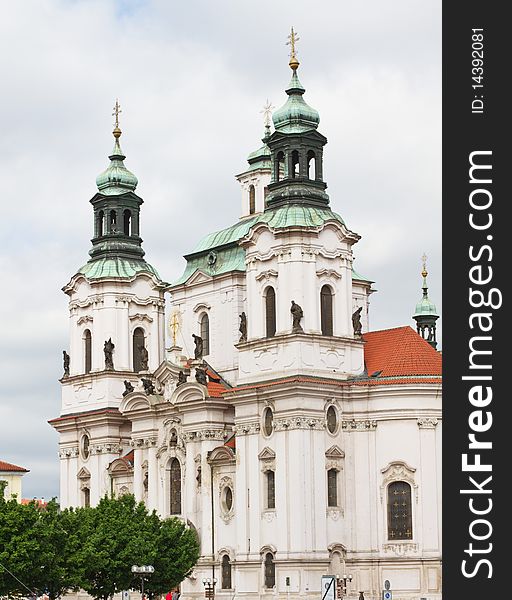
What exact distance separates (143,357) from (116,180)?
37.5 feet

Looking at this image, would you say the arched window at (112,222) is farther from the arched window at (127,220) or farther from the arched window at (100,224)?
the arched window at (100,224)

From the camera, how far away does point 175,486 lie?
73188mm

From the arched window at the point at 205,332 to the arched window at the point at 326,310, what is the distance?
11.5m

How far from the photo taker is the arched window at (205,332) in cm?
7731

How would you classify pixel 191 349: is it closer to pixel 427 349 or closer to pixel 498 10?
pixel 427 349

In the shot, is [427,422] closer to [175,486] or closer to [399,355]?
[399,355]

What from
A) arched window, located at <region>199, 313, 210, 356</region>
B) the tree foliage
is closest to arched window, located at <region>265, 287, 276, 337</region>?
arched window, located at <region>199, 313, 210, 356</region>

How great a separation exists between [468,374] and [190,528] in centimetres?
5128

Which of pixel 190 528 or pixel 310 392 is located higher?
pixel 310 392

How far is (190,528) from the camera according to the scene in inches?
2773

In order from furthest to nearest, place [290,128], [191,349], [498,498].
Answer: [191,349]
[290,128]
[498,498]

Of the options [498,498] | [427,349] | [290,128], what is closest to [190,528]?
[427,349]

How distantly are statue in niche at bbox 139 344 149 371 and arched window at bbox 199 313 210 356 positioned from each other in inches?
136

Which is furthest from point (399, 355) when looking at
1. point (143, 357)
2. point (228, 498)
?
point (143, 357)
